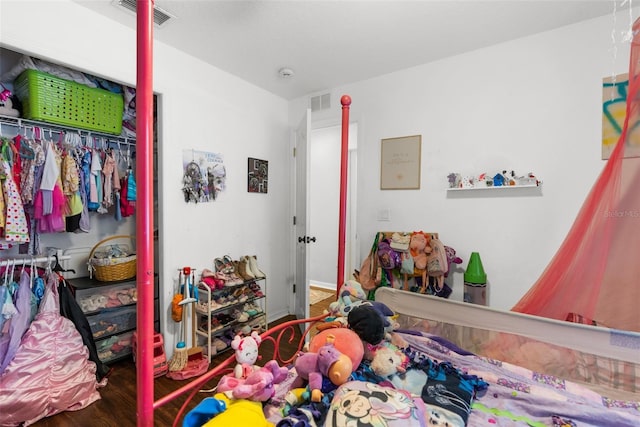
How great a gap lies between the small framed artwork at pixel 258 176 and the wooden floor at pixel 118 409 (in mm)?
1757

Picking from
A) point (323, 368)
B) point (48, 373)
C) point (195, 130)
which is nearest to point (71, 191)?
point (195, 130)

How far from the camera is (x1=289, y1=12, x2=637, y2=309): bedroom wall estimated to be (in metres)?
1.98

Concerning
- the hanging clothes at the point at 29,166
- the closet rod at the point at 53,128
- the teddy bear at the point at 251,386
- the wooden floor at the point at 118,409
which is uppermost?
the closet rod at the point at 53,128

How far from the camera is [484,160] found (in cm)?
234

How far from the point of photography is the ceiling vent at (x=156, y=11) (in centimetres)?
181

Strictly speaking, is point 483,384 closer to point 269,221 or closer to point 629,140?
point 629,140

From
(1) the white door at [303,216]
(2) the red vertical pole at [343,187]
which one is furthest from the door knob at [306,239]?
(2) the red vertical pole at [343,187]

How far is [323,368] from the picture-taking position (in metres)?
1.13

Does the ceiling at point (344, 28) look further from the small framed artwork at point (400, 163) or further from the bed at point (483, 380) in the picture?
the bed at point (483, 380)

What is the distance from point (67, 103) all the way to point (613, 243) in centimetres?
328

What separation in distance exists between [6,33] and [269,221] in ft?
7.53

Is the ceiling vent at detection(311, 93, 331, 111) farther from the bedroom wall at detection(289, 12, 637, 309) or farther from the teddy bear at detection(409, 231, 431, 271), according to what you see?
the teddy bear at detection(409, 231, 431, 271)

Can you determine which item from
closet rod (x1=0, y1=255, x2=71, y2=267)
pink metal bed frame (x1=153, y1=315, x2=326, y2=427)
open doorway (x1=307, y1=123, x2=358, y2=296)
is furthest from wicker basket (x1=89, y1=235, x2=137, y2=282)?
open doorway (x1=307, y1=123, x2=358, y2=296)

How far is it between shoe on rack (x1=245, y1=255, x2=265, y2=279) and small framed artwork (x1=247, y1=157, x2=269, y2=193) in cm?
69
